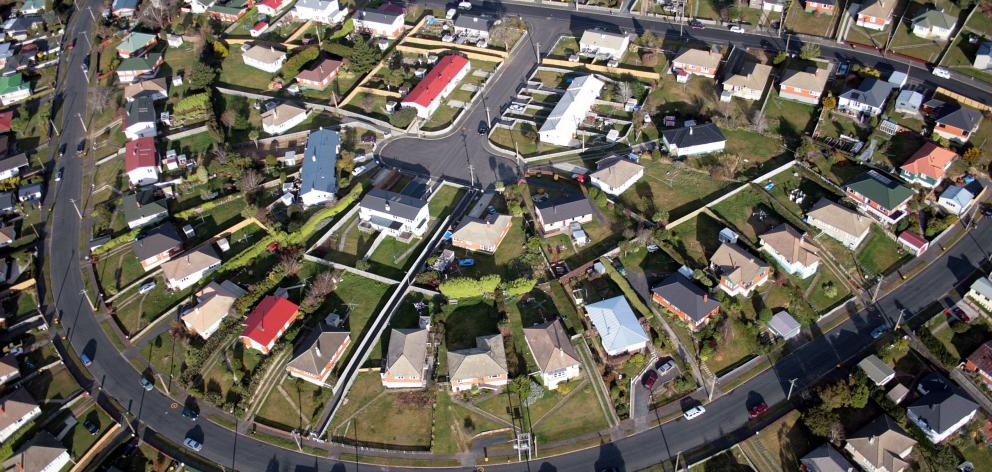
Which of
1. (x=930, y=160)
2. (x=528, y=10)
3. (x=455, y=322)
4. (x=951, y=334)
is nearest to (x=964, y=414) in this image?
(x=951, y=334)

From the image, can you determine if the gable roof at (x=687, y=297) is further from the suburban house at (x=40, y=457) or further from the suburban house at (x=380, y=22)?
the suburban house at (x=380, y=22)

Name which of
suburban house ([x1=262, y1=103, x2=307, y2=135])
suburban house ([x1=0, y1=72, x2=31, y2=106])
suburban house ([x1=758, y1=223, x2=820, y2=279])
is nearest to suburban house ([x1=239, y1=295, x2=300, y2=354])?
suburban house ([x1=262, y1=103, x2=307, y2=135])

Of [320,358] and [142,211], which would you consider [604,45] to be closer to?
[320,358]

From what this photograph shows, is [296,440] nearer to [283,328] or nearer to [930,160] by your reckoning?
[283,328]

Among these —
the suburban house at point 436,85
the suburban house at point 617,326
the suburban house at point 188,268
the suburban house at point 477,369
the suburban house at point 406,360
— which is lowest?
the suburban house at point 617,326

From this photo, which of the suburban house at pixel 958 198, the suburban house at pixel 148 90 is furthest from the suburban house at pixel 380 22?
the suburban house at pixel 958 198

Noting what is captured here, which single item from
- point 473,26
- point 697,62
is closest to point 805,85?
point 697,62
